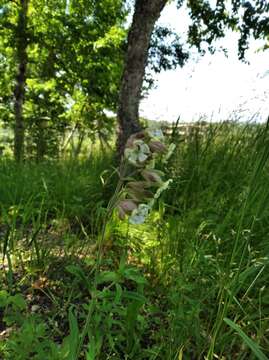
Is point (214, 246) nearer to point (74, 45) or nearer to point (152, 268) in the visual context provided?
point (152, 268)

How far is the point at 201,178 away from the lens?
2314 millimetres

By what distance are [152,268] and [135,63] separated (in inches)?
94.3

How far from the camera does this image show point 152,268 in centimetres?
163

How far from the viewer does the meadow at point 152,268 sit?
1074 mm

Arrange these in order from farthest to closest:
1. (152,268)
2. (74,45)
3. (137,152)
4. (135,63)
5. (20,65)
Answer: (20,65), (74,45), (135,63), (152,268), (137,152)

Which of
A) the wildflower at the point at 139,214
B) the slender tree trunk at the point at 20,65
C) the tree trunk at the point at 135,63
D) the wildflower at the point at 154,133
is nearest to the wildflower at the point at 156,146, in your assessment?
the wildflower at the point at 154,133

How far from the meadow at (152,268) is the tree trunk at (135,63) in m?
0.64

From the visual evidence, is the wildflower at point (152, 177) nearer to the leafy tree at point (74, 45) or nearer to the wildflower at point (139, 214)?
the wildflower at point (139, 214)

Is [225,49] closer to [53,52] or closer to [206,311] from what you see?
[53,52]

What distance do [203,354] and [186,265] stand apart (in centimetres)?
35

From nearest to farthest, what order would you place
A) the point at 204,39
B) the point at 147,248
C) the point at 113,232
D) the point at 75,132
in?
the point at 147,248 → the point at 113,232 → the point at 75,132 → the point at 204,39

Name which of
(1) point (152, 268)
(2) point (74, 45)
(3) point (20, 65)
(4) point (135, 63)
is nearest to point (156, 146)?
(1) point (152, 268)

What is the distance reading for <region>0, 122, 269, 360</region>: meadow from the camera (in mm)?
1074

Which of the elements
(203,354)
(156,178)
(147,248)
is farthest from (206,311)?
(156,178)
